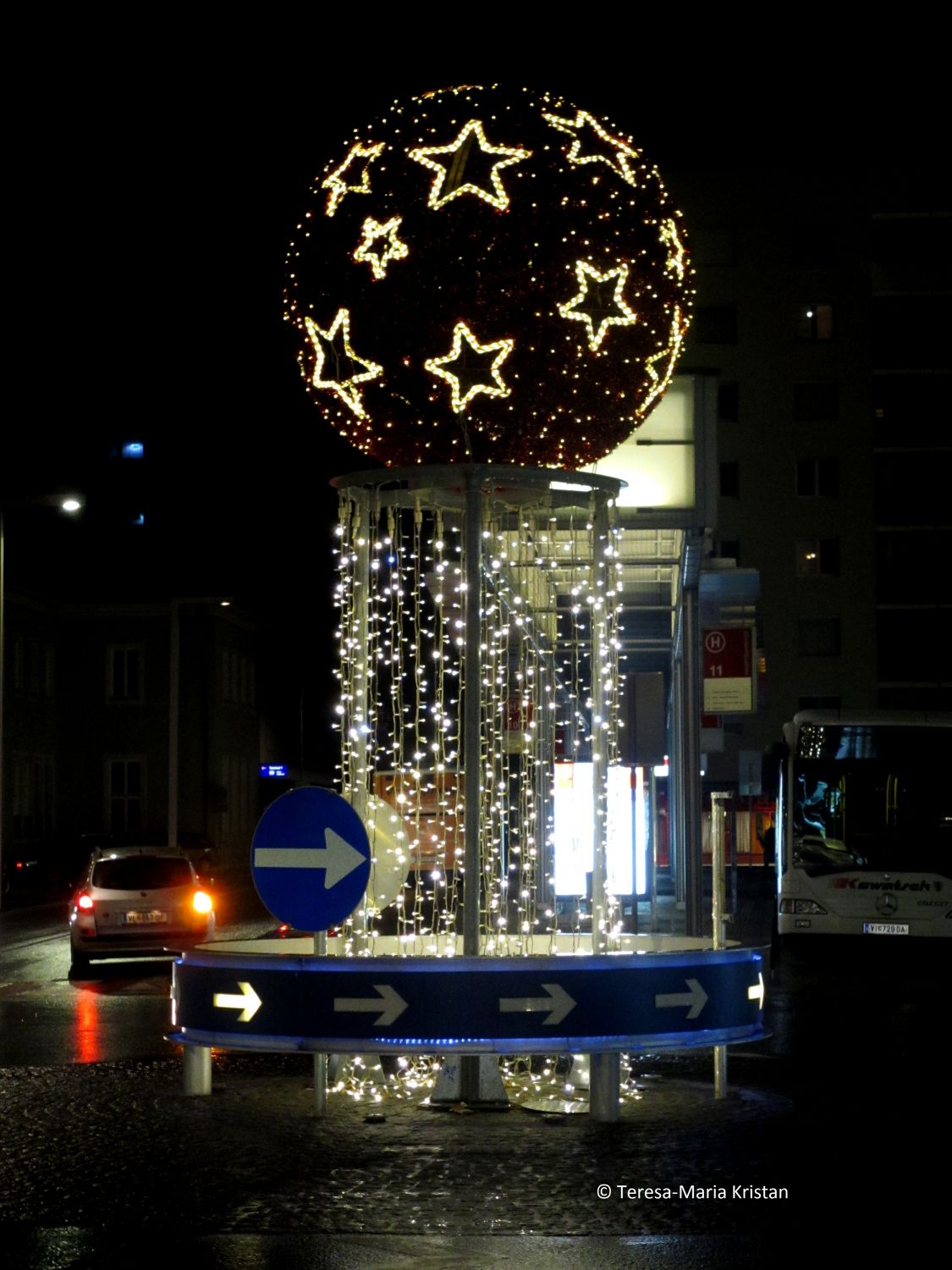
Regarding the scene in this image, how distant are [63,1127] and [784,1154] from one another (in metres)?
3.75

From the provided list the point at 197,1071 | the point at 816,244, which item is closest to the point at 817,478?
the point at 816,244

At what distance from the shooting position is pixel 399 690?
11883 mm

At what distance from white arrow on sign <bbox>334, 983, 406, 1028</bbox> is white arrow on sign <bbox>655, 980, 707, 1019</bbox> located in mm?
1319

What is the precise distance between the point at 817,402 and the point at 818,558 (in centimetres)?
530

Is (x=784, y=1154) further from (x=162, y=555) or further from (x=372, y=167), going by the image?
(x=162, y=555)

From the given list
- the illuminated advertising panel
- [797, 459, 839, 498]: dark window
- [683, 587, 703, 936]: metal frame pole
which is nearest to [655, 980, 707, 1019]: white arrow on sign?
the illuminated advertising panel

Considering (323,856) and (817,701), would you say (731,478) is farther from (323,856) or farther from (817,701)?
(323,856)

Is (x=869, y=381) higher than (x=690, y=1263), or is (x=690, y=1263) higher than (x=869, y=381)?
(x=869, y=381)

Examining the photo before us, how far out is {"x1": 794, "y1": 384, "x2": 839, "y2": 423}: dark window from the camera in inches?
2557

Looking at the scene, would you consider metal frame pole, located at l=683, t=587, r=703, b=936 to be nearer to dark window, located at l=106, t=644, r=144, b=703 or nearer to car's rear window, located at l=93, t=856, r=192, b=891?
car's rear window, located at l=93, t=856, r=192, b=891

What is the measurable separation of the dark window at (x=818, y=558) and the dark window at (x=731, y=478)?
2810 millimetres

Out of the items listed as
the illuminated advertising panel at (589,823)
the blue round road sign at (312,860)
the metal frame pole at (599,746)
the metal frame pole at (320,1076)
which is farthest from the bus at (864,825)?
the blue round road sign at (312,860)

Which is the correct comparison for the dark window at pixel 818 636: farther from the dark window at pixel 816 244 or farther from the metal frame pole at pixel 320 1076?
the metal frame pole at pixel 320 1076

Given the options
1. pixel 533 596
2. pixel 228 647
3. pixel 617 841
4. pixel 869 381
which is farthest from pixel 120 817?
pixel 533 596
